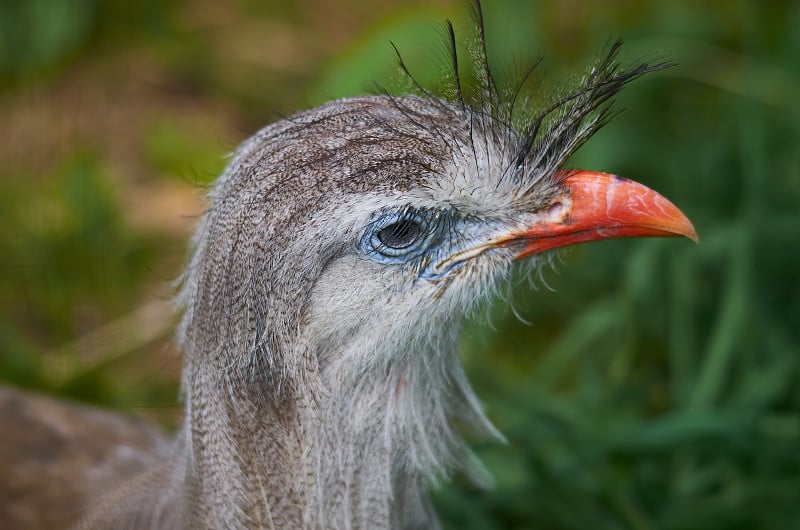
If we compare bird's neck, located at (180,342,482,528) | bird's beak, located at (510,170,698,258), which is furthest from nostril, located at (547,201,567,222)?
bird's neck, located at (180,342,482,528)

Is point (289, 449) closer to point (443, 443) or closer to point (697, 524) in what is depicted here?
point (443, 443)

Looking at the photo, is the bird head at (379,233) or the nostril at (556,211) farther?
the nostril at (556,211)

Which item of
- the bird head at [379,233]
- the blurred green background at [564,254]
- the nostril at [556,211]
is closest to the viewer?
the bird head at [379,233]

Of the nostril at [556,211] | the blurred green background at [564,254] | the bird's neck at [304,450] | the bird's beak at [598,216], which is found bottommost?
the bird's neck at [304,450]

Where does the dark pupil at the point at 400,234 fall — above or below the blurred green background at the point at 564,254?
below

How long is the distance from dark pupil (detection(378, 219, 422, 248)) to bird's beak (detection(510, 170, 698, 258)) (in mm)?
144

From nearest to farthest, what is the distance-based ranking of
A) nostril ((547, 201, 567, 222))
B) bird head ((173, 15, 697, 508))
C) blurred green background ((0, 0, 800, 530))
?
bird head ((173, 15, 697, 508)) → nostril ((547, 201, 567, 222)) → blurred green background ((0, 0, 800, 530))

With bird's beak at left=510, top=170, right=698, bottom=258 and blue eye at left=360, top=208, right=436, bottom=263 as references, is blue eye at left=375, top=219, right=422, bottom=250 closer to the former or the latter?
blue eye at left=360, top=208, right=436, bottom=263

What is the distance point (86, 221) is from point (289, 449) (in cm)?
184

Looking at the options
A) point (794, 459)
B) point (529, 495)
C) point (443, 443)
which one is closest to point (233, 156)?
point (443, 443)

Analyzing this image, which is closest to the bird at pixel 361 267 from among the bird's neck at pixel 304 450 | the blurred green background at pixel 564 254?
the bird's neck at pixel 304 450

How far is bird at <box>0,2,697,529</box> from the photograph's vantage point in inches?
57.1

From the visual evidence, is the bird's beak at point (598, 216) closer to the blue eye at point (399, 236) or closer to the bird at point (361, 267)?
the bird at point (361, 267)

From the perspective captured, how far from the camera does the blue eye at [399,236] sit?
1.45m
